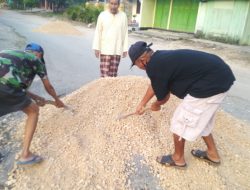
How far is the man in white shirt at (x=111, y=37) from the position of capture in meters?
3.86

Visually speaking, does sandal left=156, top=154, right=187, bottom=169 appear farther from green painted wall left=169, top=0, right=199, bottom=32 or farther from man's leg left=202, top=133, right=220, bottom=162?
green painted wall left=169, top=0, right=199, bottom=32

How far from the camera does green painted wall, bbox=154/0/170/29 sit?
15.3 meters

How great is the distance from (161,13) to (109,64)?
41.1ft

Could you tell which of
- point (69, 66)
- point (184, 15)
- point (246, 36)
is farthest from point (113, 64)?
point (184, 15)

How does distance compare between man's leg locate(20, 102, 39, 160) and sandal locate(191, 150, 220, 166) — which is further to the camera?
sandal locate(191, 150, 220, 166)

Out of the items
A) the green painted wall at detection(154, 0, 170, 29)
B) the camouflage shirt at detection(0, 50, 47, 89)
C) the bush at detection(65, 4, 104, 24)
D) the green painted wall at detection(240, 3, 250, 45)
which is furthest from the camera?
the bush at detection(65, 4, 104, 24)

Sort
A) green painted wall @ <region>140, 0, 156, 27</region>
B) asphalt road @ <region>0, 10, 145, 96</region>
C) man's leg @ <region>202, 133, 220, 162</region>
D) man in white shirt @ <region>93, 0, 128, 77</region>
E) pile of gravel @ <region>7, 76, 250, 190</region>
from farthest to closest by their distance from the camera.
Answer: green painted wall @ <region>140, 0, 156, 27</region> → asphalt road @ <region>0, 10, 145, 96</region> → man in white shirt @ <region>93, 0, 128, 77</region> → man's leg @ <region>202, 133, 220, 162</region> → pile of gravel @ <region>7, 76, 250, 190</region>

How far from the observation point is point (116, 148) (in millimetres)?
2697

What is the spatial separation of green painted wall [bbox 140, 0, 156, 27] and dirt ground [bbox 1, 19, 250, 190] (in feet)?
42.3

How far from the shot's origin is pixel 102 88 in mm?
3553

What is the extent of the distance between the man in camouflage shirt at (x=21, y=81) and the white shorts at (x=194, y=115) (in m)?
1.19

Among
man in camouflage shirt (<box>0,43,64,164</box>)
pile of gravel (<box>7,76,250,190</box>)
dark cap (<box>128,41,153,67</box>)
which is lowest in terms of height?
pile of gravel (<box>7,76,250,190</box>)

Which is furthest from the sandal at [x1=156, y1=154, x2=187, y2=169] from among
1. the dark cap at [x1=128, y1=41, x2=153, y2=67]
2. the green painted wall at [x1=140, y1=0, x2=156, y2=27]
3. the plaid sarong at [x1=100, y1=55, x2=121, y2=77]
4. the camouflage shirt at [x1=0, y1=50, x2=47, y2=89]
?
the green painted wall at [x1=140, y1=0, x2=156, y2=27]

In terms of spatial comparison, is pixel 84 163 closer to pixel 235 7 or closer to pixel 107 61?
pixel 107 61
